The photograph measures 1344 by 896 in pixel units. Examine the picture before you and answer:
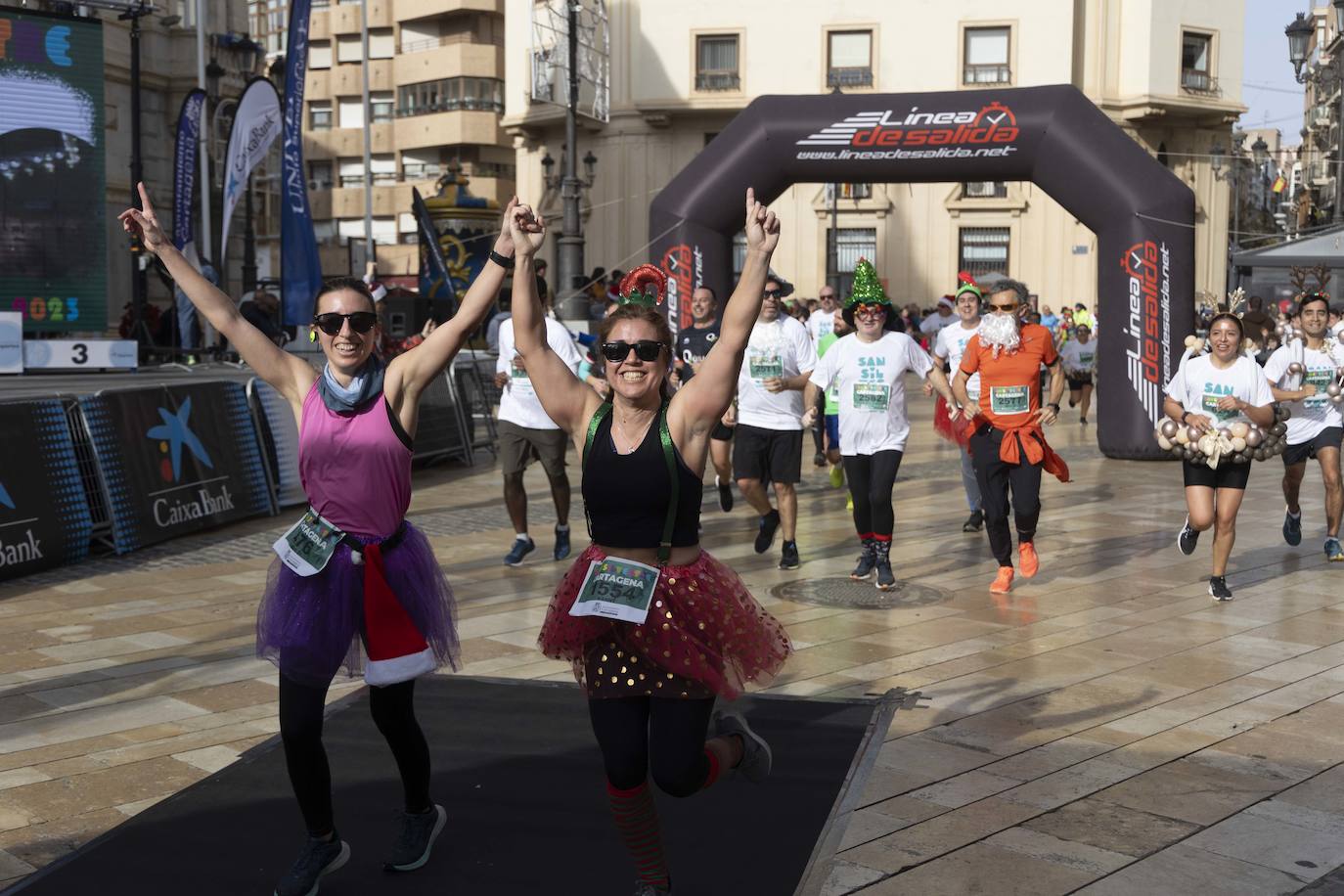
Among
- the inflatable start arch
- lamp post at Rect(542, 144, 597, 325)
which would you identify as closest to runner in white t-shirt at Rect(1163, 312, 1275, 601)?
the inflatable start arch

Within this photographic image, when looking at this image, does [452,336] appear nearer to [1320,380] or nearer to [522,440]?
[522,440]

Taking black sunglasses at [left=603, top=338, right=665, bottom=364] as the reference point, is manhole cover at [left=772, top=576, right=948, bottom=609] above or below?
below

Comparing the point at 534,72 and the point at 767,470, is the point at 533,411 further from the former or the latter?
the point at 534,72

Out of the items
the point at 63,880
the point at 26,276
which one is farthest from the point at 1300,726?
the point at 26,276

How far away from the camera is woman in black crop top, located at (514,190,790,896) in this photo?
3838 mm

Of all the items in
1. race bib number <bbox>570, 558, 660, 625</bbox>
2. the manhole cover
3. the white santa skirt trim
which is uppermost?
race bib number <bbox>570, 558, 660, 625</bbox>

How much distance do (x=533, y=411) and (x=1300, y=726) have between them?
509 cm

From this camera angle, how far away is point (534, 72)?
39.6m

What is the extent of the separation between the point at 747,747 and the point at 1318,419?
7209 mm

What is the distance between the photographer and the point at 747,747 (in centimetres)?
429

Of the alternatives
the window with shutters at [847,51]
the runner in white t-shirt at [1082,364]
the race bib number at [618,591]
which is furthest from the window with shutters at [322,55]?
the race bib number at [618,591]

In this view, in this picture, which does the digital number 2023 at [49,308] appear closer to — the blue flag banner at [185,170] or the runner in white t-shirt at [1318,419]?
the blue flag banner at [185,170]

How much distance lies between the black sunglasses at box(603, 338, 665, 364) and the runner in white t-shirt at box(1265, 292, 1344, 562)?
700 cm

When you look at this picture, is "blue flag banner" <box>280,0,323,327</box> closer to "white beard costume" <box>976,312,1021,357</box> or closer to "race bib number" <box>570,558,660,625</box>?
"white beard costume" <box>976,312,1021,357</box>
